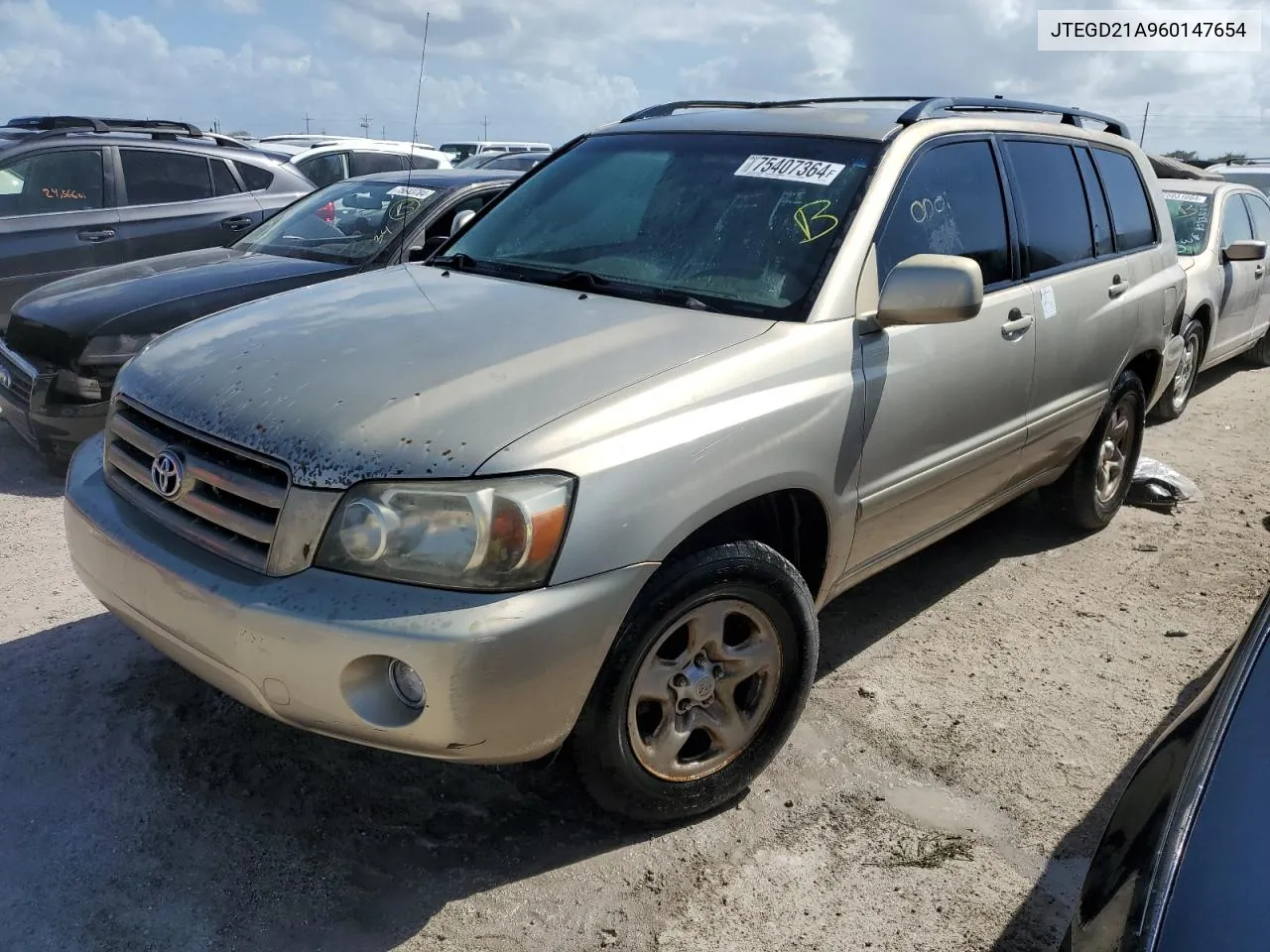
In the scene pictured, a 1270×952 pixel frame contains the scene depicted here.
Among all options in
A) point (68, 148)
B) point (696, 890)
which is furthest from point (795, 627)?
point (68, 148)

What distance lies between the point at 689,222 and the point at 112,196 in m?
5.56

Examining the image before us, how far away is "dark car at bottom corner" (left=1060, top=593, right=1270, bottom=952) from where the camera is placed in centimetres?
144

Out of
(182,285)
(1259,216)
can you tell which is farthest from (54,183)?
(1259,216)

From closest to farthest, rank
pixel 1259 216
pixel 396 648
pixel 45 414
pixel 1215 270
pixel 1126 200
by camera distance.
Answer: pixel 396 648 → pixel 1126 200 → pixel 45 414 → pixel 1215 270 → pixel 1259 216

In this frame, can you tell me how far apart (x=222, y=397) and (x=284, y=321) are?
489mm

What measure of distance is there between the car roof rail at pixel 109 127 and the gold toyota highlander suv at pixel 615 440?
497cm

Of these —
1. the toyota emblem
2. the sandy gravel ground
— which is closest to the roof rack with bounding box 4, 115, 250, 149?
the sandy gravel ground

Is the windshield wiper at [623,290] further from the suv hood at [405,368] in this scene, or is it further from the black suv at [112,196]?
the black suv at [112,196]

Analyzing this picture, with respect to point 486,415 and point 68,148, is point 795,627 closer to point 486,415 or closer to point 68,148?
point 486,415

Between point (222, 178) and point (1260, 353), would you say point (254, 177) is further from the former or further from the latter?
point (1260, 353)

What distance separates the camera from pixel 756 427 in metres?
2.55

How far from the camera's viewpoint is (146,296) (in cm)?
507

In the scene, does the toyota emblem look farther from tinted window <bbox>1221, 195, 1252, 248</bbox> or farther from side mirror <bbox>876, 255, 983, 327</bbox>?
tinted window <bbox>1221, 195, 1252, 248</bbox>

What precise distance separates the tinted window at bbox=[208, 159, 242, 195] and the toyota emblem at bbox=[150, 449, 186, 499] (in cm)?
580
